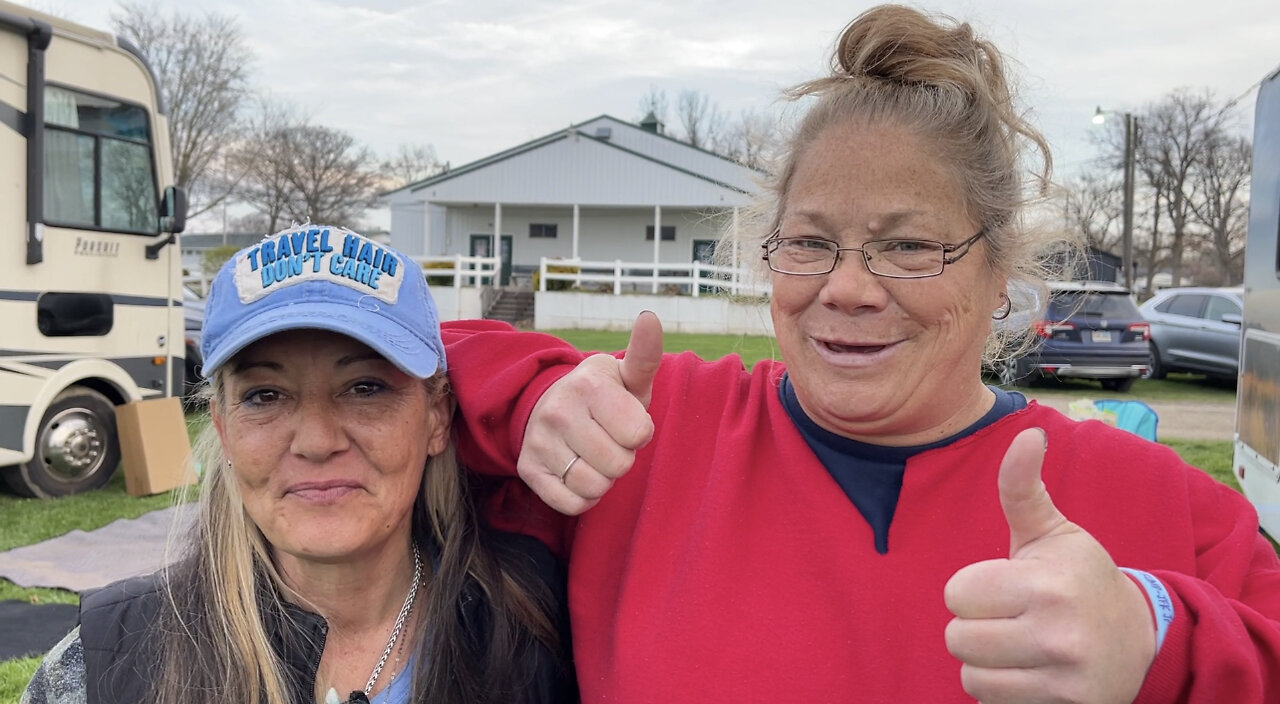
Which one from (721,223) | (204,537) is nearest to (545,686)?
(204,537)

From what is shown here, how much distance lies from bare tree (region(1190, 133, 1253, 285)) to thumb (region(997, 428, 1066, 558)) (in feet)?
152

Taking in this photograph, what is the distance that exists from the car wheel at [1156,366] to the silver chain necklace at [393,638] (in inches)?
603

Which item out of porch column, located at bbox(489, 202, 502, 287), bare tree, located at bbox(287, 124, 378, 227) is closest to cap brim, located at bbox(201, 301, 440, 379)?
porch column, located at bbox(489, 202, 502, 287)

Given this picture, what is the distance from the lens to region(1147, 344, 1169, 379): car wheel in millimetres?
14500

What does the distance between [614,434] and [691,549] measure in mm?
297

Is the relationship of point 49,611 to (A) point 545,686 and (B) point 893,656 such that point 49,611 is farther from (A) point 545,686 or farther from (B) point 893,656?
(B) point 893,656

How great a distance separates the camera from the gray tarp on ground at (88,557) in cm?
498

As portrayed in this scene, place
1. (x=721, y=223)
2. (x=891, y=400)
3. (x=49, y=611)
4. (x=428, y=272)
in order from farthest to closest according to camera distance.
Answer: (x=428, y=272) < (x=49, y=611) < (x=721, y=223) < (x=891, y=400)

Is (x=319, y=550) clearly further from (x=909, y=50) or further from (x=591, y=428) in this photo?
(x=909, y=50)

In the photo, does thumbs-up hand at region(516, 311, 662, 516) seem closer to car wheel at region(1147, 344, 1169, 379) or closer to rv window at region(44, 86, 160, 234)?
rv window at region(44, 86, 160, 234)

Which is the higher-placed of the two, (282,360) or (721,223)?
(721,223)

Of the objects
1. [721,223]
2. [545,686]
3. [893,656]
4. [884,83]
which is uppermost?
[884,83]

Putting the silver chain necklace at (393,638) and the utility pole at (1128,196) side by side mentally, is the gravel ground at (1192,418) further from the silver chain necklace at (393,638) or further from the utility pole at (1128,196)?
the utility pole at (1128,196)

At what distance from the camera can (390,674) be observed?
1631mm
